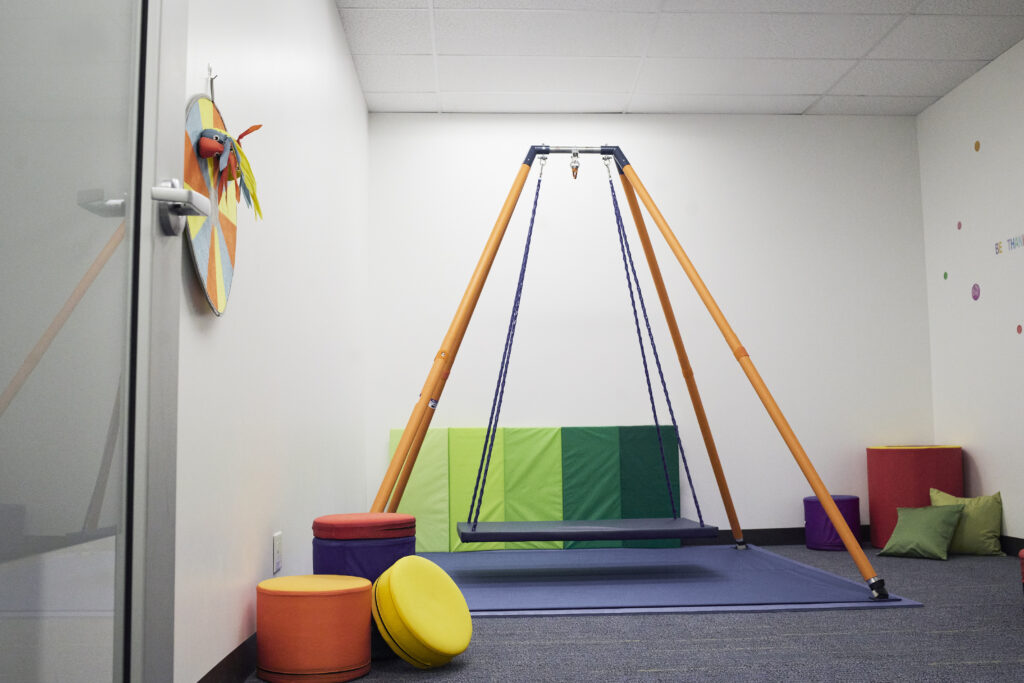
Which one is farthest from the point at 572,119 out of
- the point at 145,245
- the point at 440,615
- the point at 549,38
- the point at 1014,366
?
the point at 145,245

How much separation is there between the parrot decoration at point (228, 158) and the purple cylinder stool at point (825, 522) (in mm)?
3956

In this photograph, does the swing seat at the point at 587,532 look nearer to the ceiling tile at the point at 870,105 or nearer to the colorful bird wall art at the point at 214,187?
the colorful bird wall art at the point at 214,187

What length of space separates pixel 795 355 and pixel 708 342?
58cm

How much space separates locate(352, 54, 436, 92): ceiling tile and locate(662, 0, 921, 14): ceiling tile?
1438 mm

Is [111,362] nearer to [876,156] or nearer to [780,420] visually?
[780,420]

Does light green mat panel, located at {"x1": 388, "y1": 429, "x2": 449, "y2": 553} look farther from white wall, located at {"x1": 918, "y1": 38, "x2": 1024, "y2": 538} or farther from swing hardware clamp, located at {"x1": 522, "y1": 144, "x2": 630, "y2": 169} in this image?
white wall, located at {"x1": 918, "y1": 38, "x2": 1024, "y2": 538}

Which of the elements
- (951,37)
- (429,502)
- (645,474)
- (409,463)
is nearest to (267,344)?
(409,463)

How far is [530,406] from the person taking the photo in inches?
216

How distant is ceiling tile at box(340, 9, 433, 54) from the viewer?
4.38m

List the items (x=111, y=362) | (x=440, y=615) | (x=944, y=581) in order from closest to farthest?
(x=111, y=362) < (x=440, y=615) < (x=944, y=581)

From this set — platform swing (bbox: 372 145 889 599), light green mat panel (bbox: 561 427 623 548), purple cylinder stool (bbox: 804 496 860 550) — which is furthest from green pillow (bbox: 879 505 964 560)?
light green mat panel (bbox: 561 427 623 548)

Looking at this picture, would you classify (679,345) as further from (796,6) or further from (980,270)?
(980,270)

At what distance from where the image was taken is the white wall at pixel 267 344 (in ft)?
7.04

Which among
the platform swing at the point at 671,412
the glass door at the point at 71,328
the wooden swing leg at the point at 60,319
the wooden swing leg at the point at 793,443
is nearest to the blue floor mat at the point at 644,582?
the wooden swing leg at the point at 793,443
